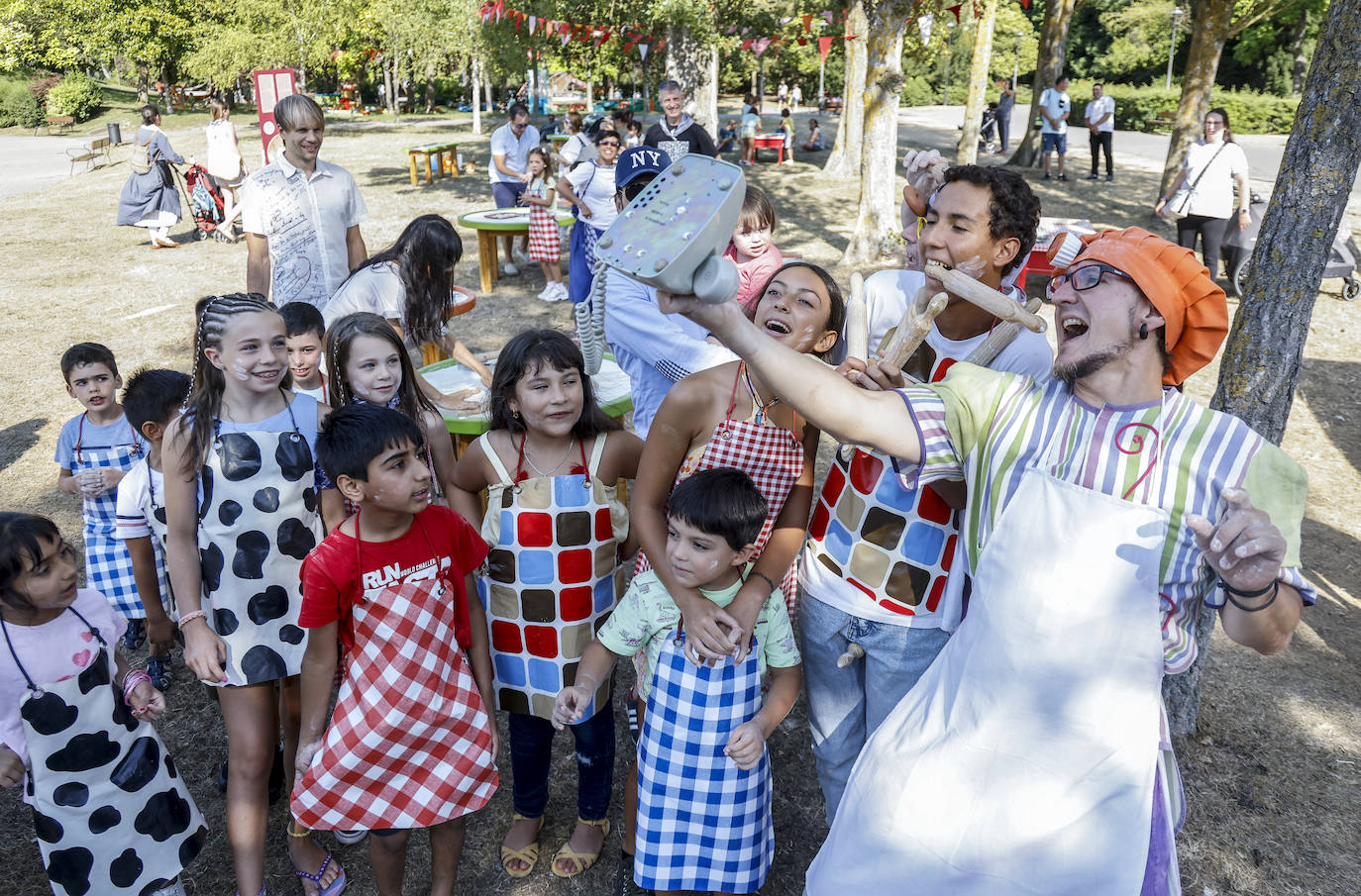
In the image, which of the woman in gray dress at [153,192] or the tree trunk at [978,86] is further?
the tree trunk at [978,86]

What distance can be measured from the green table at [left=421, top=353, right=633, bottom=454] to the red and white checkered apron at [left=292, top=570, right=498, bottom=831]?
1280 millimetres

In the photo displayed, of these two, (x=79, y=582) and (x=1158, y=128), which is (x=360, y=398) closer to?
(x=79, y=582)

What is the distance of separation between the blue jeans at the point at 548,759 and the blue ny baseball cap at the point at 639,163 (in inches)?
73.2

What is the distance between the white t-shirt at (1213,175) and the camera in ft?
Result: 26.1

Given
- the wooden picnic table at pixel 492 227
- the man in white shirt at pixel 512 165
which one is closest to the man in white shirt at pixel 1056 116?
the man in white shirt at pixel 512 165

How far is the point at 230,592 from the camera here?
239 centimetres

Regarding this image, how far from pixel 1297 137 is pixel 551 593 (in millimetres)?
2718

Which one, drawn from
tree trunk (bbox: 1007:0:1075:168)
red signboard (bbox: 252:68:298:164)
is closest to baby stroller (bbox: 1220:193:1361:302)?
tree trunk (bbox: 1007:0:1075:168)

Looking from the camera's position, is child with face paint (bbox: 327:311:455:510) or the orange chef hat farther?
child with face paint (bbox: 327:311:455:510)

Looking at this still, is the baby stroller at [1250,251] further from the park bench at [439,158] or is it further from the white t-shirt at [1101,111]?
the park bench at [439,158]

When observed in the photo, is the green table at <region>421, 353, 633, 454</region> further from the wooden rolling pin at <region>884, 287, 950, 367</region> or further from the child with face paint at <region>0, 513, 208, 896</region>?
the wooden rolling pin at <region>884, 287, 950, 367</region>

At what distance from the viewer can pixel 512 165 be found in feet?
35.3

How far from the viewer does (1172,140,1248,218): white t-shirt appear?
313 inches

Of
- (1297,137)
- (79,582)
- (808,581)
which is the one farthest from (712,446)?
(79,582)
